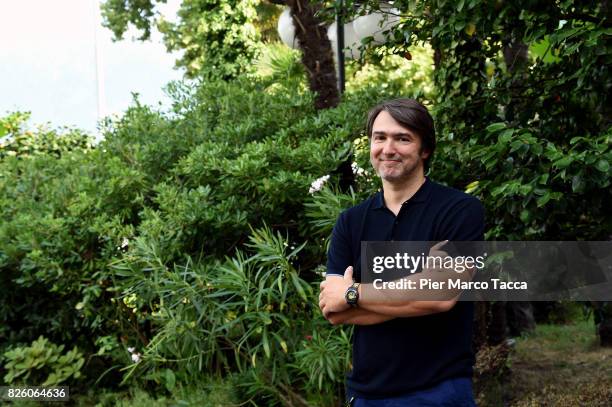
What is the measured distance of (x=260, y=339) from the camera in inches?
225

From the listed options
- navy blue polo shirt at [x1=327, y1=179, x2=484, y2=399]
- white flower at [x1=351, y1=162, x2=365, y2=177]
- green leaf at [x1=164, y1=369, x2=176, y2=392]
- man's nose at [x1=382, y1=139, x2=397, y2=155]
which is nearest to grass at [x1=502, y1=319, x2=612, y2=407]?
white flower at [x1=351, y1=162, x2=365, y2=177]

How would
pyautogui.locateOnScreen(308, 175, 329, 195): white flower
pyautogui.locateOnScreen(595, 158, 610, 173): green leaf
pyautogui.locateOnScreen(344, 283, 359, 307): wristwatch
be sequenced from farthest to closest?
pyautogui.locateOnScreen(308, 175, 329, 195): white flower < pyautogui.locateOnScreen(595, 158, 610, 173): green leaf < pyautogui.locateOnScreen(344, 283, 359, 307): wristwatch

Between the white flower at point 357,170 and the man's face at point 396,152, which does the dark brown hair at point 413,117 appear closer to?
the man's face at point 396,152

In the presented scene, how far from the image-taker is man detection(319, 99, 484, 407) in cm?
277

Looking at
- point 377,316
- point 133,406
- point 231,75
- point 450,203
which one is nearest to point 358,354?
point 377,316

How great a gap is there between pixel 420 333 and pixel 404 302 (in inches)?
5.2

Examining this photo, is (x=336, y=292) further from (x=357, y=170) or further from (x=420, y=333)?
(x=357, y=170)

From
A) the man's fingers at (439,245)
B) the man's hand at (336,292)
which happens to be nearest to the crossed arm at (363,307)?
the man's hand at (336,292)

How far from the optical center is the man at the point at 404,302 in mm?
2770

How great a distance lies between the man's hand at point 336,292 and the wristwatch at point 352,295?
2 centimetres

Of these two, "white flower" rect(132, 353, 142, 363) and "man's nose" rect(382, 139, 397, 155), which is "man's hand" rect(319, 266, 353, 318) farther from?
"white flower" rect(132, 353, 142, 363)

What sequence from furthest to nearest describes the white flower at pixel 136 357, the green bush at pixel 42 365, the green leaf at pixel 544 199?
1. the green bush at pixel 42 365
2. the white flower at pixel 136 357
3. the green leaf at pixel 544 199

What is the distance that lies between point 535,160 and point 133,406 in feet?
11.3

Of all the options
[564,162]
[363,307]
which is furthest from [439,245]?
[564,162]
